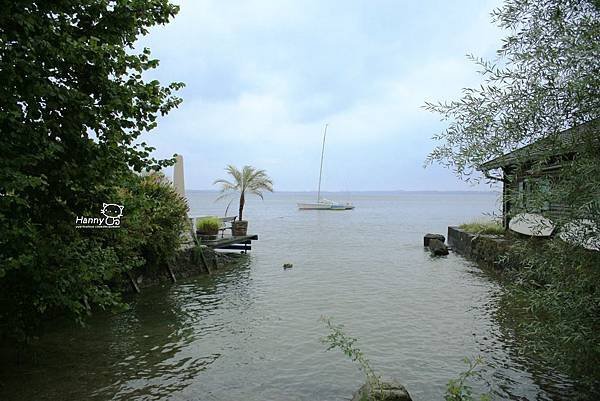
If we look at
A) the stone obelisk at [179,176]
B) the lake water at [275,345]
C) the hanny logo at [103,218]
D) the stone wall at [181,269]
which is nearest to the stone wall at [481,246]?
the lake water at [275,345]

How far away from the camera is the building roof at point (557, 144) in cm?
432

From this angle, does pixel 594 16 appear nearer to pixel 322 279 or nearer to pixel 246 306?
pixel 246 306

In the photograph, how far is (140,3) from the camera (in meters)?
4.61

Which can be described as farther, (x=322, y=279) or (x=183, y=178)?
(x=183, y=178)

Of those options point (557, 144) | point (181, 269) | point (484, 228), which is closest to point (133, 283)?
point (181, 269)

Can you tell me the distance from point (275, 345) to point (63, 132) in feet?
13.9

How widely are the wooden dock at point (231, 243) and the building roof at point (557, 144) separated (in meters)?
11.8

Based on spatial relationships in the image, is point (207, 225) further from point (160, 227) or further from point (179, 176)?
point (160, 227)

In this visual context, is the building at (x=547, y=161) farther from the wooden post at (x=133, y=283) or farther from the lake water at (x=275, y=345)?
the wooden post at (x=133, y=283)

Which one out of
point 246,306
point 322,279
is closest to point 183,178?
point 322,279

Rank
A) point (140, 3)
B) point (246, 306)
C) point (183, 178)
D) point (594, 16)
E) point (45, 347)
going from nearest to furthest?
1. point (594, 16)
2. point (140, 3)
3. point (45, 347)
4. point (246, 306)
5. point (183, 178)

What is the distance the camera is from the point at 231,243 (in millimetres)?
16891

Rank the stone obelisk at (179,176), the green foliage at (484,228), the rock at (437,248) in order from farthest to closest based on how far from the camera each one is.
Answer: the green foliage at (484,228)
the rock at (437,248)
the stone obelisk at (179,176)

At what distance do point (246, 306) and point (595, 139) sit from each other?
704 cm
